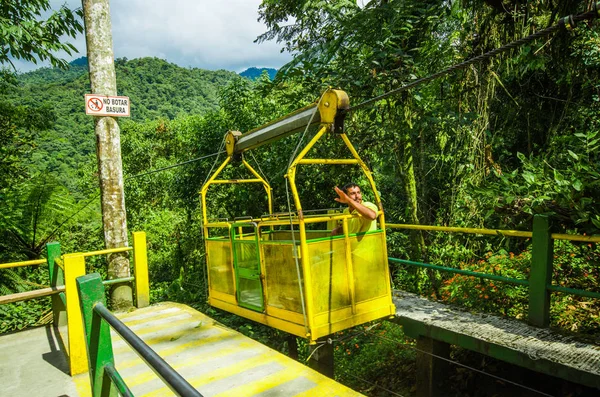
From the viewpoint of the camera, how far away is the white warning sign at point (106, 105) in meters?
4.98

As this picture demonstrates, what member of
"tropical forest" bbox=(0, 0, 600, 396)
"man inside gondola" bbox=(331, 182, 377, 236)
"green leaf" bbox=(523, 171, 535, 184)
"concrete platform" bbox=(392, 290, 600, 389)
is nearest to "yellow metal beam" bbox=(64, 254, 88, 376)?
"tropical forest" bbox=(0, 0, 600, 396)

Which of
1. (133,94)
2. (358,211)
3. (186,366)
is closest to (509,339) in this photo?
(358,211)

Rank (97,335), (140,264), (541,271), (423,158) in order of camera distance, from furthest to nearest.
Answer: (423,158) → (140,264) → (541,271) → (97,335)

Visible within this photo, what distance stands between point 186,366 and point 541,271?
11.3 ft

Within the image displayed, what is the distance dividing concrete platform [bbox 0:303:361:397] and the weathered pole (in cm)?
94

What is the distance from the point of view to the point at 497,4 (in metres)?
4.43

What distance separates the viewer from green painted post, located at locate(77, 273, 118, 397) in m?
2.15

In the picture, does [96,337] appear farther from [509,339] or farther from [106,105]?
[106,105]

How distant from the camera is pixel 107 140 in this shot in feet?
17.0

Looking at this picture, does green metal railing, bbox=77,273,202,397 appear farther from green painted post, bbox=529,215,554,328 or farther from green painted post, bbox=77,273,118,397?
green painted post, bbox=529,215,554,328

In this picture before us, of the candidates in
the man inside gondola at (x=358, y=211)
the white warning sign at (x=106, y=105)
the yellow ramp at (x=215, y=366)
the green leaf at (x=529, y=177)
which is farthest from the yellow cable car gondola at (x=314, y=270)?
the white warning sign at (x=106, y=105)

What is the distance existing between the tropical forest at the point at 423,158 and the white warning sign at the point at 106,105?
135cm

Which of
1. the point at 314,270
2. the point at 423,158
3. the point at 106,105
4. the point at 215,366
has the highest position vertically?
the point at 106,105

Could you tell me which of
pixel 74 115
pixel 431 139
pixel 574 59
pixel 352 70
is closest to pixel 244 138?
pixel 352 70
